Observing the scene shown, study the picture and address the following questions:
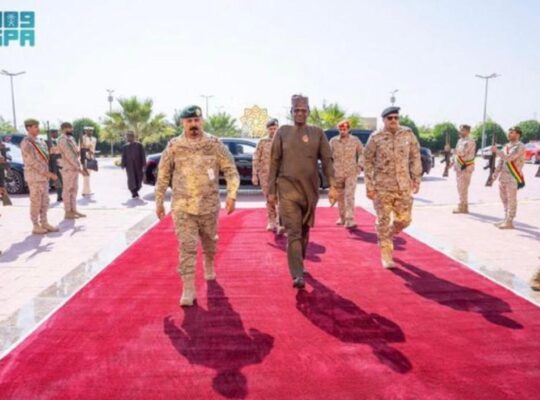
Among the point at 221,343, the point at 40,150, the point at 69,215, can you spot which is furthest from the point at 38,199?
the point at 221,343

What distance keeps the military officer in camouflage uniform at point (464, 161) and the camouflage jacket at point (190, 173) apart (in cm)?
666

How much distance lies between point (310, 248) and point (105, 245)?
3.04 m

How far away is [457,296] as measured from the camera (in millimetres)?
4570

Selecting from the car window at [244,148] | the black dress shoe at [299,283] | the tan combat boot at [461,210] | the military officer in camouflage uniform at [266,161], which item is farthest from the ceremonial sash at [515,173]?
the car window at [244,148]

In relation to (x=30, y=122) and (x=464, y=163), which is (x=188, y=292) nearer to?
(x=30, y=122)

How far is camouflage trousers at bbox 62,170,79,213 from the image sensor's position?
912cm

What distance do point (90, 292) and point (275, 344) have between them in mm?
2270

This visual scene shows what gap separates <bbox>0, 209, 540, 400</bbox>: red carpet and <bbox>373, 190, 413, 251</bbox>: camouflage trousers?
0.39 m

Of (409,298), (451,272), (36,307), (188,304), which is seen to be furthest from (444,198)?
(36,307)

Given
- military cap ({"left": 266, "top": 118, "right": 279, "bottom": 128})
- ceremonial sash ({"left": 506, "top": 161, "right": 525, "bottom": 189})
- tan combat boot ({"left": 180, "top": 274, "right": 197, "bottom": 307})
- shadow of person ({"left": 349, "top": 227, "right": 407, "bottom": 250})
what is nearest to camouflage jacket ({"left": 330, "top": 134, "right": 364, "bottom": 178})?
shadow of person ({"left": 349, "top": 227, "right": 407, "bottom": 250})

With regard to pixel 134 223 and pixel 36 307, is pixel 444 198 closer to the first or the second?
pixel 134 223

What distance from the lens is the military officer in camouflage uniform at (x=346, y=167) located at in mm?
8023

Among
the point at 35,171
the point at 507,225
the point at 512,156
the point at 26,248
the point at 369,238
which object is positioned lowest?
the point at 26,248

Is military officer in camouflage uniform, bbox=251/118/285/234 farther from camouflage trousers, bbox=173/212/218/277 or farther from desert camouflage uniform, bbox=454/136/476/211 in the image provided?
desert camouflage uniform, bbox=454/136/476/211
